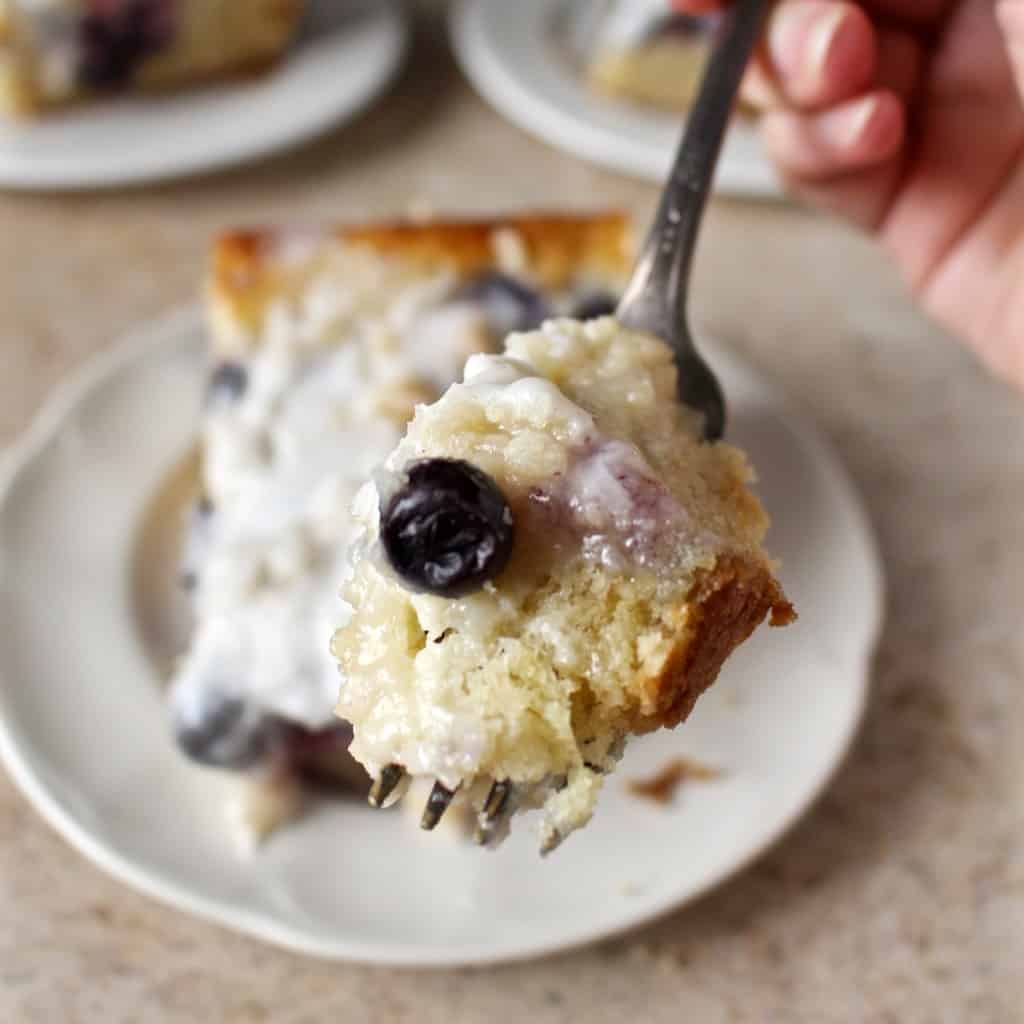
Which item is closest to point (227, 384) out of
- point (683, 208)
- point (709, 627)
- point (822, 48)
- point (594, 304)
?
point (594, 304)

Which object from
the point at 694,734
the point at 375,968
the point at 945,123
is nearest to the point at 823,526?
the point at 694,734

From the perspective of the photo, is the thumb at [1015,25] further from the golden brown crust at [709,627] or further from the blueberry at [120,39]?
the blueberry at [120,39]

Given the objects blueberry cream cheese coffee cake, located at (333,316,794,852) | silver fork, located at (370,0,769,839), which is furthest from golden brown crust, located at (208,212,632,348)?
blueberry cream cheese coffee cake, located at (333,316,794,852)

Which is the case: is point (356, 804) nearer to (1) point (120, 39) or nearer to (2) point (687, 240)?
(2) point (687, 240)

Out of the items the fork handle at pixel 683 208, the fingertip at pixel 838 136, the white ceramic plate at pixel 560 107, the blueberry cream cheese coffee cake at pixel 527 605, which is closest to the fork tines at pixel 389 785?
the blueberry cream cheese coffee cake at pixel 527 605

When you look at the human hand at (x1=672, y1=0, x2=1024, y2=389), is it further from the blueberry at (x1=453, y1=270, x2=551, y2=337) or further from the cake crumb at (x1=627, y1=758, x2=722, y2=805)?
the cake crumb at (x1=627, y1=758, x2=722, y2=805)

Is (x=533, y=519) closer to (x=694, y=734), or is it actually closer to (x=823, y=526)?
(x=694, y=734)
